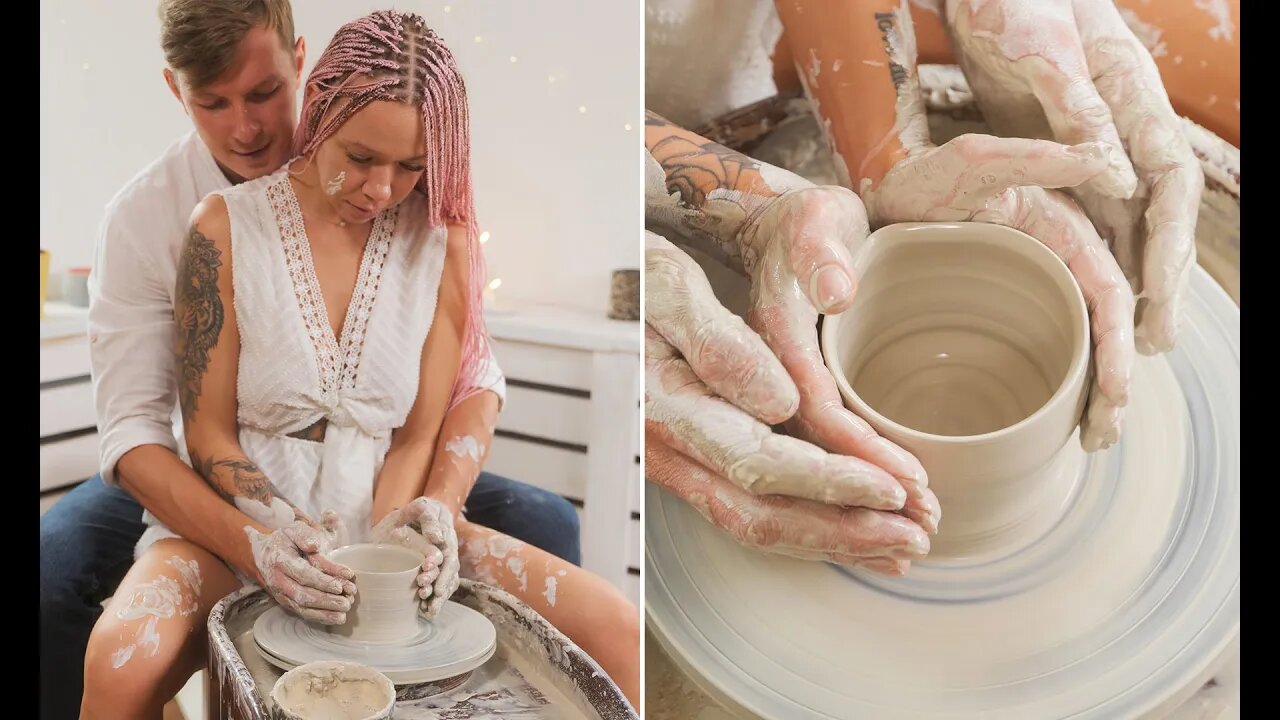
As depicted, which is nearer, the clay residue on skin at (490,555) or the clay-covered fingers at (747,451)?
the clay-covered fingers at (747,451)

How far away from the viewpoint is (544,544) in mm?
1331

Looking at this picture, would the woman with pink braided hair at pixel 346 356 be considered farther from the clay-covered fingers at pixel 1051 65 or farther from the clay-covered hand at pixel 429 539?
the clay-covered fingers at pixel 1051 65

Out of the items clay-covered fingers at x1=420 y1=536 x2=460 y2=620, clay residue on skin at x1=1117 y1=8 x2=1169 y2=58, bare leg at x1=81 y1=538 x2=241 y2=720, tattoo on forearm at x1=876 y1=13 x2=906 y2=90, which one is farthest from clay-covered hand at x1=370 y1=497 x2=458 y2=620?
clay residue on skin at x1=1117 y1=8 x2=1169 y2=58

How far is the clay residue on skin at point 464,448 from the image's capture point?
133cm

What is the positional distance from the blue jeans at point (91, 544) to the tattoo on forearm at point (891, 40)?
710mm

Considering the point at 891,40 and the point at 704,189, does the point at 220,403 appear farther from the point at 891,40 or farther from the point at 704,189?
the point at 891,40

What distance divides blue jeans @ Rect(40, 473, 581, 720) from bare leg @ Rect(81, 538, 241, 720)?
0.09 ft

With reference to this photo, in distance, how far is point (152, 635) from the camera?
126cm

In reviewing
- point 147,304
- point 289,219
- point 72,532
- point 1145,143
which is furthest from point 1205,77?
point 72,532

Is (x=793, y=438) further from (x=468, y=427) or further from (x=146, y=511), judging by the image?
(x=146, y=511)

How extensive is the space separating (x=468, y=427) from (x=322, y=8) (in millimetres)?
568

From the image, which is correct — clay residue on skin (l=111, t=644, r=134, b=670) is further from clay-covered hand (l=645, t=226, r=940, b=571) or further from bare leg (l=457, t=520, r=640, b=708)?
clay-covered hand (l=645, t=226, r=940, b=571)

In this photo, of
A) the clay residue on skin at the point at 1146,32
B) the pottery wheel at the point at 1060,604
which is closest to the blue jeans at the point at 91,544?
the pottery wheel at the point at 1060,604

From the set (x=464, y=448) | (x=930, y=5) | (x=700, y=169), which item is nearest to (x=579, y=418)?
(x=464, y=448)
